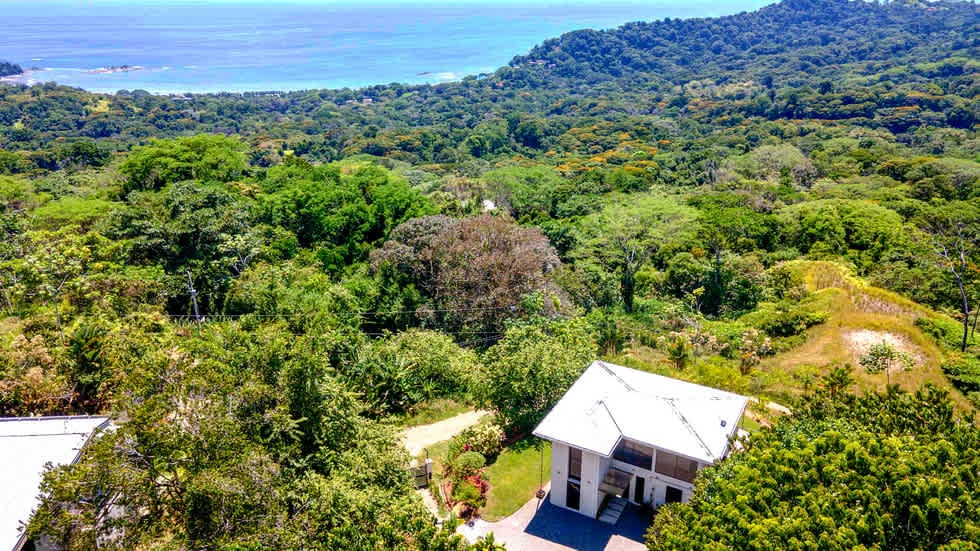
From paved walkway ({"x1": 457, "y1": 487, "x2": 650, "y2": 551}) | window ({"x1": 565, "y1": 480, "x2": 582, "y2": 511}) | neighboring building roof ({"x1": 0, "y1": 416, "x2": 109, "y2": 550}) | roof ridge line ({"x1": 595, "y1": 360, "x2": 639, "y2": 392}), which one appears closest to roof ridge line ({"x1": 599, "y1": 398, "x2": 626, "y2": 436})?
roof ridge line ({"x1": 595, "y1": 360, "x2": 639, "y2": 392})

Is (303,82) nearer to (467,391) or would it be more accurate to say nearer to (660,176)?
(660,176)

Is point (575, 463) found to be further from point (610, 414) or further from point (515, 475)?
point (515, 475)

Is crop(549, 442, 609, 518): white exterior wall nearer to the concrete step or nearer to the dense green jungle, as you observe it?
the concrete step

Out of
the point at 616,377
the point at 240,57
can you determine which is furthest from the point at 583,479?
the point at 240,57

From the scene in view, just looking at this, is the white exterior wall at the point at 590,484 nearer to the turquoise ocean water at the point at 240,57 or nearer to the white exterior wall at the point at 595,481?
the white exterior wall at the point at 595,481

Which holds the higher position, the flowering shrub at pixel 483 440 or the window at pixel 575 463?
the window at pixel 575 463

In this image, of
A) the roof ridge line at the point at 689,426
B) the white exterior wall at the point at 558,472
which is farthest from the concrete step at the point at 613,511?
the roof ridge line at the point at 689,426
